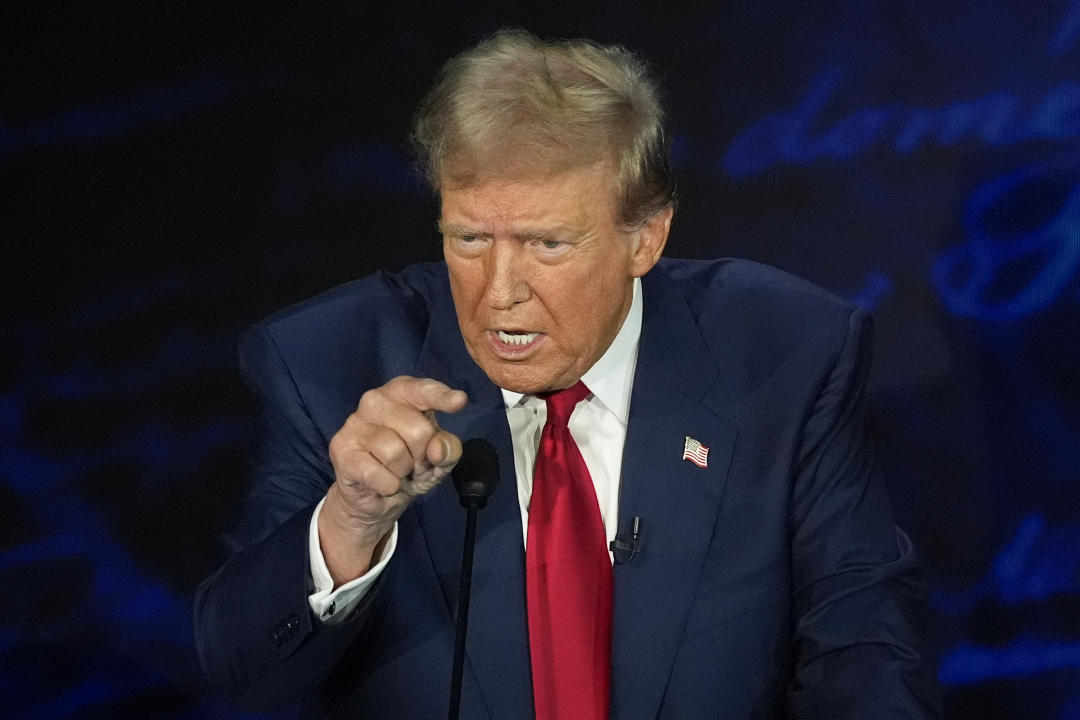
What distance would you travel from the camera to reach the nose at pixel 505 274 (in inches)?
85.7

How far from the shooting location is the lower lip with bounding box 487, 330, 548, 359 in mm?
2225

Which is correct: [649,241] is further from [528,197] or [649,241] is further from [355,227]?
[355,227]

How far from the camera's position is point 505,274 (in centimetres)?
218

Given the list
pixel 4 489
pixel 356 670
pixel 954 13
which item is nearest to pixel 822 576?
pixel 356 670

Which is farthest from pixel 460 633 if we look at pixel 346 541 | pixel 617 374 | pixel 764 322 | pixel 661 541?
pixel 764 322

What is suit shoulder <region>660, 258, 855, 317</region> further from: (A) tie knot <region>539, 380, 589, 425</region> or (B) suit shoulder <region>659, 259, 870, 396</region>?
(A) tie knot <region>539, 380, 589, 425</region>

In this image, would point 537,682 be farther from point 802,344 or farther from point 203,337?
point 203,337

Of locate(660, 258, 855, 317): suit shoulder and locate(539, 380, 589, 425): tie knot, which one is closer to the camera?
locate(539, 380, 589, 425): tie knot

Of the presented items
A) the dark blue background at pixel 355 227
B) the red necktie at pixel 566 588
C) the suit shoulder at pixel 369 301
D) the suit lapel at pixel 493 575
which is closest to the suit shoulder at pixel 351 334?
the suit shoulder at pixel 369 301

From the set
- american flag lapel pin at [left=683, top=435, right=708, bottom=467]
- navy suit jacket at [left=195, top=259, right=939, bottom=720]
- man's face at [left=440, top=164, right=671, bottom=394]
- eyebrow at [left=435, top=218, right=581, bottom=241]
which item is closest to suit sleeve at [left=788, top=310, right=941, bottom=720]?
navy suit jacket at [left=195, top=259, right=939, bottom=720]

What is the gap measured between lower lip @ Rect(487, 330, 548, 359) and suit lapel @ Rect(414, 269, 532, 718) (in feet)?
0.58

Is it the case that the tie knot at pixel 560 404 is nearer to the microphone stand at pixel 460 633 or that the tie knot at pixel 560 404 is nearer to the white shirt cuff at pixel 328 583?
the white shirt cuff at pixel 328 583

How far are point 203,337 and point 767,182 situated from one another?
1085 mm

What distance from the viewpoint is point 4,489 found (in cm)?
303
